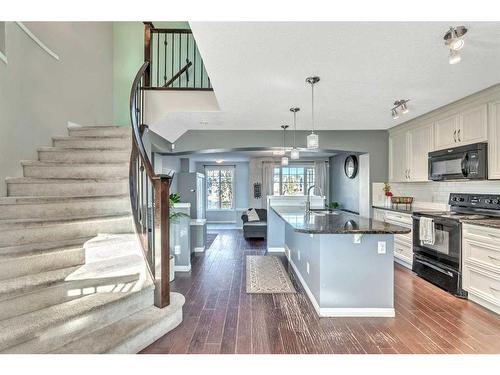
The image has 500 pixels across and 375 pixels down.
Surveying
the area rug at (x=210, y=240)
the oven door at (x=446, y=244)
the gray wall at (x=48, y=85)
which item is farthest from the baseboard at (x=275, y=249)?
the gray wall at (x=48, y=85)

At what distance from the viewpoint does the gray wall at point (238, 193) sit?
9.74m

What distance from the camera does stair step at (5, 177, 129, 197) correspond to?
9.05 feet

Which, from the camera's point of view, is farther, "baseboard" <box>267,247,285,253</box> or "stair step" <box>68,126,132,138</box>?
"baseboard" <box>267,247,285,253</box>

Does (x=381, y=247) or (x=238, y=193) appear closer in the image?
(x=381, y=247)

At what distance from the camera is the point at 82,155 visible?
3336mm

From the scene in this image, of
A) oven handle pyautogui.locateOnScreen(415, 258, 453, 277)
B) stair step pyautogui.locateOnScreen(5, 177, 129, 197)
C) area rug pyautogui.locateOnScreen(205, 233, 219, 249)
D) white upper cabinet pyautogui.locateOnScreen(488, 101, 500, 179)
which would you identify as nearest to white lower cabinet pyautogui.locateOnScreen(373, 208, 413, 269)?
oven handle pyautogui.locateOnScreen(415, 258, 453, 277)

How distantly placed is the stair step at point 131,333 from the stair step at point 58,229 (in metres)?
0.84

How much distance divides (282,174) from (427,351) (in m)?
7.36

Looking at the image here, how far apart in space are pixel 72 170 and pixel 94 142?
0.61 meters

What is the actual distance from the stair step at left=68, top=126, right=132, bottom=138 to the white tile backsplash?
4.55 meters

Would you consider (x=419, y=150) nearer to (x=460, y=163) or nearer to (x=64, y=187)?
(x=460, y=163)

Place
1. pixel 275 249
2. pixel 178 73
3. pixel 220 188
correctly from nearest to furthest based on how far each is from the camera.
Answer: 1. pixel 178 73
2. pixel 275 249
3. pixel 220 188

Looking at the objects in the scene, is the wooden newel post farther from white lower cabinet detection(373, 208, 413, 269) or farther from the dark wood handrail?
white lower cabinet detection(373, 208, 413, 269)

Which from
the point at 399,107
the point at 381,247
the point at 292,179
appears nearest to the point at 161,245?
the point at 381,247
